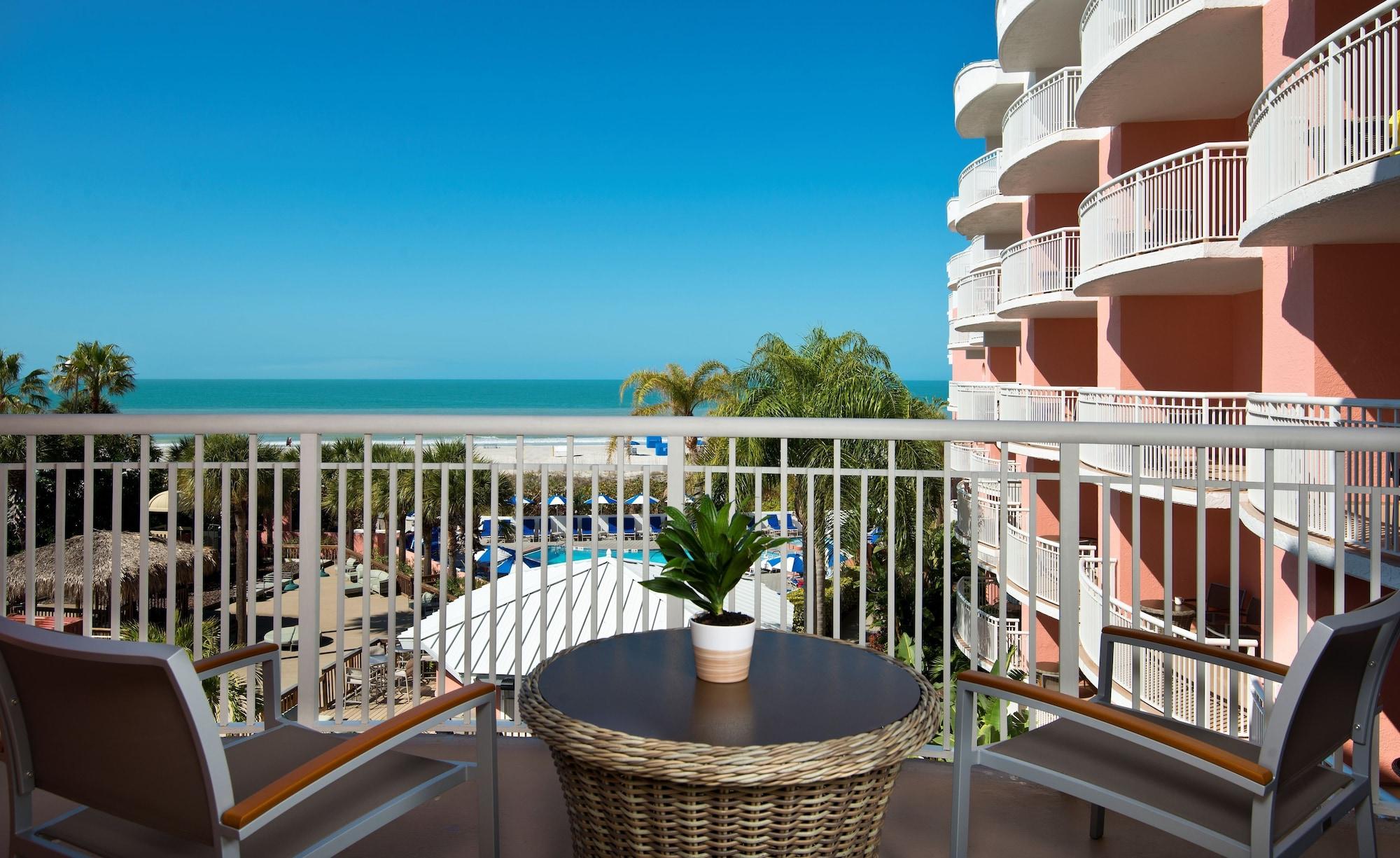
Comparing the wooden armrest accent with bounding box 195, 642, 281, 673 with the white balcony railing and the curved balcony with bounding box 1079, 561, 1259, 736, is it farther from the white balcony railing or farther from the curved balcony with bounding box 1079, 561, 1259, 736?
the white balcony railing

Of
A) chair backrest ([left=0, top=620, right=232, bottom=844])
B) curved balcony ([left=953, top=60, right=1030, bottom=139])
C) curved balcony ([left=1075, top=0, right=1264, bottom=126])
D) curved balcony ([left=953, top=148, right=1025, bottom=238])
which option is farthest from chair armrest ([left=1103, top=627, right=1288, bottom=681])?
curved balcony ([left=953, top=60, right=1030, bottom=139])

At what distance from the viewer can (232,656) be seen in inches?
77.9

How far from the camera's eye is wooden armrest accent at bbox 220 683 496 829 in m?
1.37

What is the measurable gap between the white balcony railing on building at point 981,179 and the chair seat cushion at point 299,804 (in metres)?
19.6

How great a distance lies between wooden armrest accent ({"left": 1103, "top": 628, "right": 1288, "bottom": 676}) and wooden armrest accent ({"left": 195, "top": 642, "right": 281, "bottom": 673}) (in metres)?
2.00

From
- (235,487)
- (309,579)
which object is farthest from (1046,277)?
(235,487)

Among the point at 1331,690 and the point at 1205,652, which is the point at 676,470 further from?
the point at 1331,690

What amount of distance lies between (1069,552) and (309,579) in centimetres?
232

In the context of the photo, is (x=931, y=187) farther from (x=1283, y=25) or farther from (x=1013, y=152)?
(x=1283, y=25)

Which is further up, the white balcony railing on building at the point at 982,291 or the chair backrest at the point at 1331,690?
the white balcony railing on building at the point at 982,291

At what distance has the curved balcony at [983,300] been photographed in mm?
19703

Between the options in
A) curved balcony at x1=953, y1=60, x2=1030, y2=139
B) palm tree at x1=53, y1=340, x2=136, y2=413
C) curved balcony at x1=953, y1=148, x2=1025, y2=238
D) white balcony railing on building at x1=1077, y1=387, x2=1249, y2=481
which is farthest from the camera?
palm tree at x1=53, y1=340, x2=136, y2=413

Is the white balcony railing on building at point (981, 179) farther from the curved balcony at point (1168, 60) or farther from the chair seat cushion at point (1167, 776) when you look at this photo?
the chair seat cushion at point (1167, 776)

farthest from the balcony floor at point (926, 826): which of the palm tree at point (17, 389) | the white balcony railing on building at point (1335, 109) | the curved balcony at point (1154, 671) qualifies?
the palm tree at point (17, 389)
